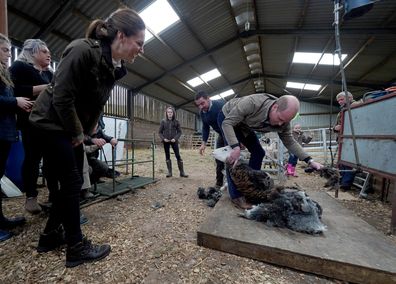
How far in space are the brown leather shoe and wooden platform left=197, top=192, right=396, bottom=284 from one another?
249 millimetres

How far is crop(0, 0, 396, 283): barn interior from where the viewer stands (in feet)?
4.77

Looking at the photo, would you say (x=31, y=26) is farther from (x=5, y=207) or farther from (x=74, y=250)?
(x=74, y=250)

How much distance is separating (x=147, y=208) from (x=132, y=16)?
198 cm

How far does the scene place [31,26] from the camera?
5.40m

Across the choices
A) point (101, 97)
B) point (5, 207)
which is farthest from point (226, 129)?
point (5, 207)

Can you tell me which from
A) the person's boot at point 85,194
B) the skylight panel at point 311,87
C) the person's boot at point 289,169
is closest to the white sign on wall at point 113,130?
the person's boot at point 85,194

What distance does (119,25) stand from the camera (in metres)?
1.19

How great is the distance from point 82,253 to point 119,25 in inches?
55.0

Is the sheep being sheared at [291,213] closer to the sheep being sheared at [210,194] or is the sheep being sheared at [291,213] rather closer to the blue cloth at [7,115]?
the sheep being sheared at [210,194]

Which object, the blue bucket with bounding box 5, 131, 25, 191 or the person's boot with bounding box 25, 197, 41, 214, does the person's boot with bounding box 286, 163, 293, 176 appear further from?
the blue bucket with bounding box 5, 131, 25, 191

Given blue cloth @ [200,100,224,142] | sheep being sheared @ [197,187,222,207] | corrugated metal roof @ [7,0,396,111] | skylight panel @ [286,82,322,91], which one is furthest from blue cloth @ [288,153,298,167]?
skylight panel @ [286,82,322,91]

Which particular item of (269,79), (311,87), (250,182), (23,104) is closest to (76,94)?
(23,104)

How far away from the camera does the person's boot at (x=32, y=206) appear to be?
6.48 feet

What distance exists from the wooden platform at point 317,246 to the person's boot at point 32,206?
162cm
